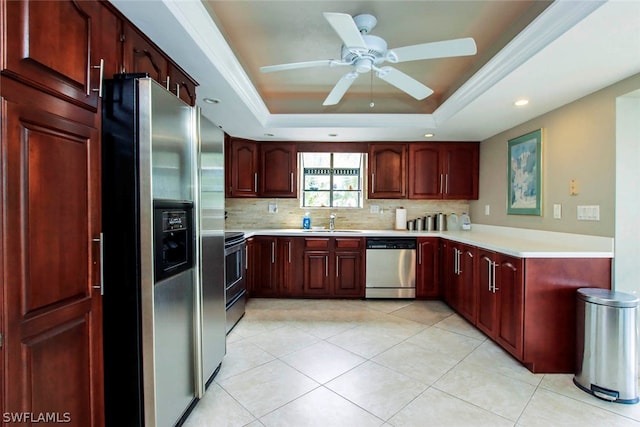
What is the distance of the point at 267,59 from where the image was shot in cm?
270

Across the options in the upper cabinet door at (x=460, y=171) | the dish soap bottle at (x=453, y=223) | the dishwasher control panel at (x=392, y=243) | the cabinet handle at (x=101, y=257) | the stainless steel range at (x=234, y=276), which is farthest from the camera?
the dish soap bottle at (x=453, y=223)

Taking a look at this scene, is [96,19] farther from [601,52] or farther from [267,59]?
[601,52]

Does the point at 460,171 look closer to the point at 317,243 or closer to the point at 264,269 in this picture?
the point at 317,243

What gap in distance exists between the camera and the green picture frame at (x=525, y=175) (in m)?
2.96

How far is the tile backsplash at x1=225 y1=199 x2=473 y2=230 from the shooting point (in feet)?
14.9

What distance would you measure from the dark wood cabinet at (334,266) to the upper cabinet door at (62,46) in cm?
292

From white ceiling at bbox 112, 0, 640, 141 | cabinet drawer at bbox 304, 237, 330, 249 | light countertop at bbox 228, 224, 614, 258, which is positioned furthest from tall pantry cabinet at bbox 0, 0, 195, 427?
cabinet drawer at bbox 304, 237, 330, 249

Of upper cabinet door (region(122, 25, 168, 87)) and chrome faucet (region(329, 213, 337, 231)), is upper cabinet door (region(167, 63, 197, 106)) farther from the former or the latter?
chrome faucet (region(329, 213, 337, 231))

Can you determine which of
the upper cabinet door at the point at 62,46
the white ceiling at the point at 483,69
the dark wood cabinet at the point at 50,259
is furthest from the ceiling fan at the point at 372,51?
the dark wood cabinet at the point at 50,259

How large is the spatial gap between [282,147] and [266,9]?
226cm

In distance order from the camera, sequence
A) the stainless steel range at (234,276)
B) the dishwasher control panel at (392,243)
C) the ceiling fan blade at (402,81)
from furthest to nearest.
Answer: the dishwasher control panel at (392,243), the stainless steel range at (234,276), the ceiling fan blade at (402,81)

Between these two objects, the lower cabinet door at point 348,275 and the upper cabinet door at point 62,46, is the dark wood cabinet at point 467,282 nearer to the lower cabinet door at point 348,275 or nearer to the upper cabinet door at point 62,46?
the lower cabinet door at point 348,275

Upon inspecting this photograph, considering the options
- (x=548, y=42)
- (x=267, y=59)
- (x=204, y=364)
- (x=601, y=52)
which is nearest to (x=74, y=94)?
(x=204, y=364)
